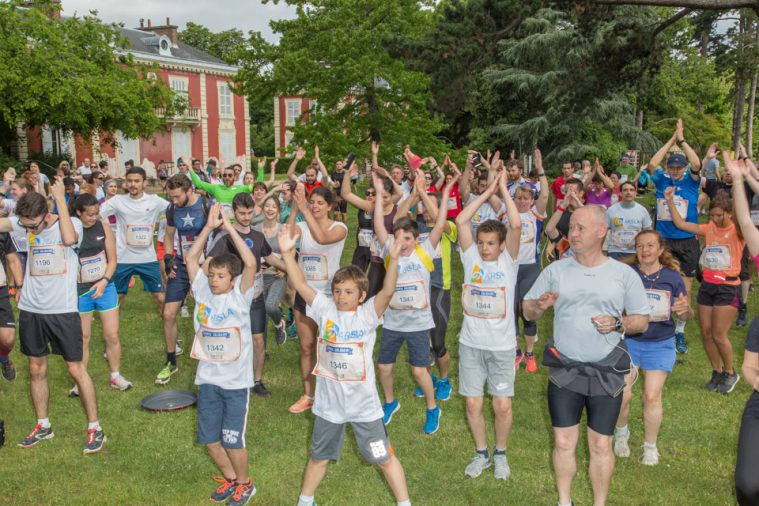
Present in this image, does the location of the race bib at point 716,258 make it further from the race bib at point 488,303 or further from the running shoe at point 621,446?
the race bib at point 488,303

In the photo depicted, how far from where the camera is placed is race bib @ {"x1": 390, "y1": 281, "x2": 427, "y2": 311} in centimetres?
607

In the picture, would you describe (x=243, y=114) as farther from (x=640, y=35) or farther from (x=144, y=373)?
(x=144, y=373)

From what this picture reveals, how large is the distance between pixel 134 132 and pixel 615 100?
23.5m

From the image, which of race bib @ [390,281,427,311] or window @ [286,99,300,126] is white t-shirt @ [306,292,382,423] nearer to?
race bib @ [390,281,427,311]

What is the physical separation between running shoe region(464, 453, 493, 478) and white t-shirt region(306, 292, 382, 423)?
1.35 m

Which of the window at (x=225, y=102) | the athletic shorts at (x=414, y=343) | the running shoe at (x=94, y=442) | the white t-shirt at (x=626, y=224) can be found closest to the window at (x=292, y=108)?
the window at (x=225, y=102)

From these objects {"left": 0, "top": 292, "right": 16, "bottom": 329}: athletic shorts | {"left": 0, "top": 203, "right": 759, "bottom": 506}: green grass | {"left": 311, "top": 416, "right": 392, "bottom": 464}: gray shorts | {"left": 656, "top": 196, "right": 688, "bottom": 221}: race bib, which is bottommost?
{"left": 0, "top": 203, "right": 759, "bottom": 506}: green grass

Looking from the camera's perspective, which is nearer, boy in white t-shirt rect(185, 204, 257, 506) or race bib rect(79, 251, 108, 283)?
boy in white t-shirt rect(185, 204, 257, 506)

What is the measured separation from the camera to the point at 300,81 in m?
25.9

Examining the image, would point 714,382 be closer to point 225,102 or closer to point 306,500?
point 306,500

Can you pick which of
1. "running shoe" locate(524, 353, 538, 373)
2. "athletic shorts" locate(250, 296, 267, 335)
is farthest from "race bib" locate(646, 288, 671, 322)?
"athletic shorts" locate(250, 296, 267, 335)

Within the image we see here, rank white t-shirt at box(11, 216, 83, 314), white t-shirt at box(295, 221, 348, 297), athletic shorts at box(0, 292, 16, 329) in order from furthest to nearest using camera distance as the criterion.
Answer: white t-shirt at box(295, 221, 348, 297) < athletic shorts at box(0, 292, 16, 329) < white t-shirt at box(11, 216, 83, 314)

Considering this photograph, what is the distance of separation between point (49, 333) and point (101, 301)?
998 millimetres

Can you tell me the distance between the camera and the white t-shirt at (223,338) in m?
4.92
